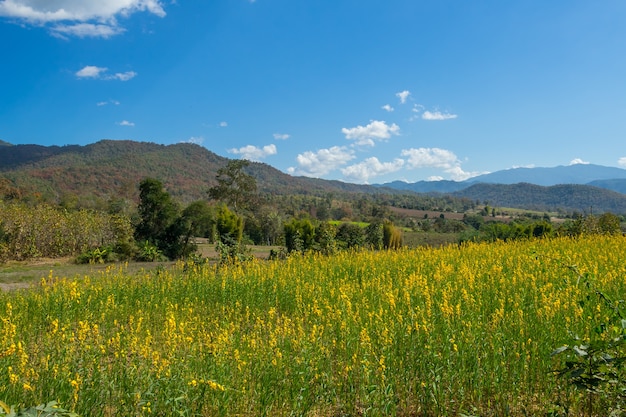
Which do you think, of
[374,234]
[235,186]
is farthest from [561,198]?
[374,234]

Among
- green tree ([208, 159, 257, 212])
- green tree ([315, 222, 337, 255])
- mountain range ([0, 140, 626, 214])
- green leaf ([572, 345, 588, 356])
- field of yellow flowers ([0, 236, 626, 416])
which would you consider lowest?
field of yellow flowers ([0, 236, 626, 416])

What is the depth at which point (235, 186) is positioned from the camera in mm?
31188

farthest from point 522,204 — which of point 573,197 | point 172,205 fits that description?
point 172,205

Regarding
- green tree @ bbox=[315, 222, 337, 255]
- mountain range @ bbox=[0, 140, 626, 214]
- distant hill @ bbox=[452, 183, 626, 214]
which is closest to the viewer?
green tree @ bbox=[315, 222, 337, 255]

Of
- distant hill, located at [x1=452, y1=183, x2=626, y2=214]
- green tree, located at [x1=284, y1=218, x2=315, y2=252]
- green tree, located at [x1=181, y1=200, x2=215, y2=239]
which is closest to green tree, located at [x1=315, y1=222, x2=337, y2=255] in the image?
green tree, located at [x1=284, y1=218, x2=315, y2=252]

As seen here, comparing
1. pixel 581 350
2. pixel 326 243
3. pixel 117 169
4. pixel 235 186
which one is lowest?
pixel 326 243

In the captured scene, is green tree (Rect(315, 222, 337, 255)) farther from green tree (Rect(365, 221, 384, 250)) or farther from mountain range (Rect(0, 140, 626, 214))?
mountain range (Rect(0, 140, 626, 214))

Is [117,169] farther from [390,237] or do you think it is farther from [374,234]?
[374,234]

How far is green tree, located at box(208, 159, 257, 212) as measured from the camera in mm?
29783

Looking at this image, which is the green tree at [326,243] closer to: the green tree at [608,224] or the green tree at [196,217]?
the green tree at [196,217]

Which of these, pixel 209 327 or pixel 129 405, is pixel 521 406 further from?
pixel 209 327

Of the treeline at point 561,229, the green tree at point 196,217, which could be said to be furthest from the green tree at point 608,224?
the green tree at point 196,217

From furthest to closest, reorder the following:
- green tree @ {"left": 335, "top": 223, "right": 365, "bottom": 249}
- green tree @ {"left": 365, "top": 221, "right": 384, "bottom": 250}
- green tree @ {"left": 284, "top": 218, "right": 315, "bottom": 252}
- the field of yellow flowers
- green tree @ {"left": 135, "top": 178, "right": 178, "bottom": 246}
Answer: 1. green tree @ {"left": 365, "top": 221, "right": 384, "bottom": 250}
2. green tree @ {"left": 135, "top": 178, "right": 178, "bottom": 246}
3. green tree @ {"left": 284, "top": 218, "right": 315, "bottom": 252}
4. green tree @ {"left": 335, "top": 223, "right": 365, "bottom": 249}
5. the field of yellow flowers

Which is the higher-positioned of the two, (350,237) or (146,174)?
(146,174)
